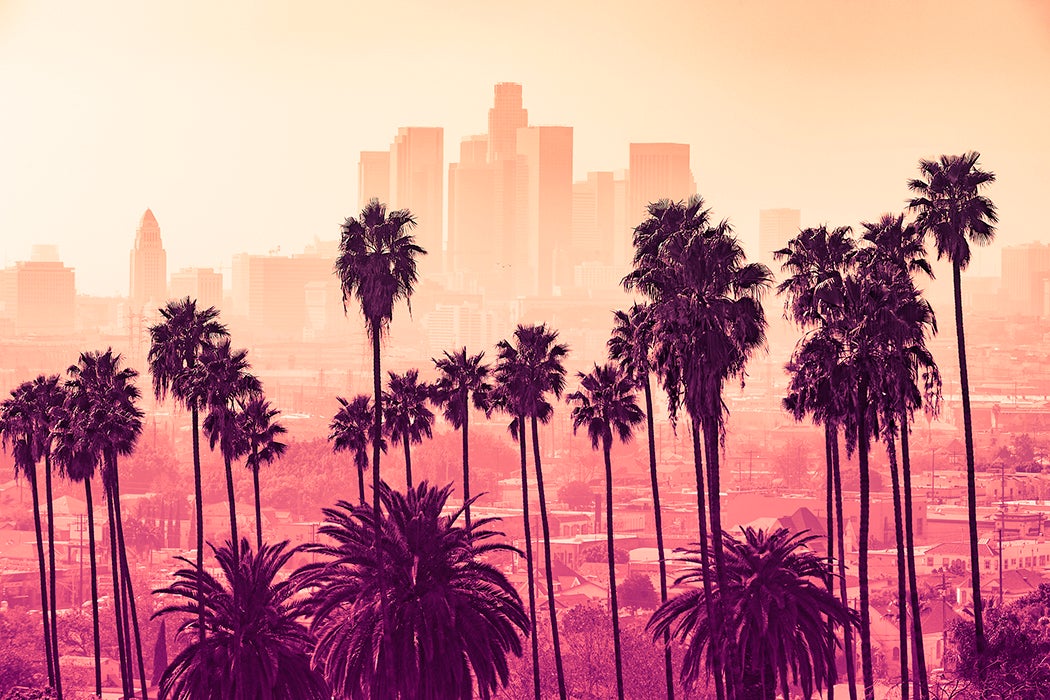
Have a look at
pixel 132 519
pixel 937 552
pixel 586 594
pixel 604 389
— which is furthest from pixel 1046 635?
pixel 132 519

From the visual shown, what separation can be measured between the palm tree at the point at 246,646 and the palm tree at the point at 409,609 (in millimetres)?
799

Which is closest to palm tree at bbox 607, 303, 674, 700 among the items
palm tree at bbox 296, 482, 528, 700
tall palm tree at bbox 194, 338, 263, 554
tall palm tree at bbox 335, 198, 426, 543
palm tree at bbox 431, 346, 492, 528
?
palm tree at bbox 296, 482, 528, 700

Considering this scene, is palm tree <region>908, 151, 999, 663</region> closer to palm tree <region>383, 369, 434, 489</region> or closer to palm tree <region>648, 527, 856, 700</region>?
palm tree <region>648, 527, 856, 700</region>

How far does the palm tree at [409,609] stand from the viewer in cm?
3894

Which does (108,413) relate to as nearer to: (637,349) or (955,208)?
(637,349)

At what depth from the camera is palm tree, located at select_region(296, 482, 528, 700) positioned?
1533 inches

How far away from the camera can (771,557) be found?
4091 centimetres

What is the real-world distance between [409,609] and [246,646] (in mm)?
5013

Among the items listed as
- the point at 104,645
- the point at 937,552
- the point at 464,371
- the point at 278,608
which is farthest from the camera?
the point at 937,552

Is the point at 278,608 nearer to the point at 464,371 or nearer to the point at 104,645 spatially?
the point at 464,371

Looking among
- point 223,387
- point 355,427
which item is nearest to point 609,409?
point 223,387

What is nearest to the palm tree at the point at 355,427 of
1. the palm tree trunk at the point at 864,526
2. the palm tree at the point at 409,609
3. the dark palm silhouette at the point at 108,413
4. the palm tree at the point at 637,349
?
the dark palm silhouette at the point at 108,413

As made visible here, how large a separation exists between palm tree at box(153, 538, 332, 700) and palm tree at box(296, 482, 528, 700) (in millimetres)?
799

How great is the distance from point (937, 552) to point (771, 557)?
132119mm
